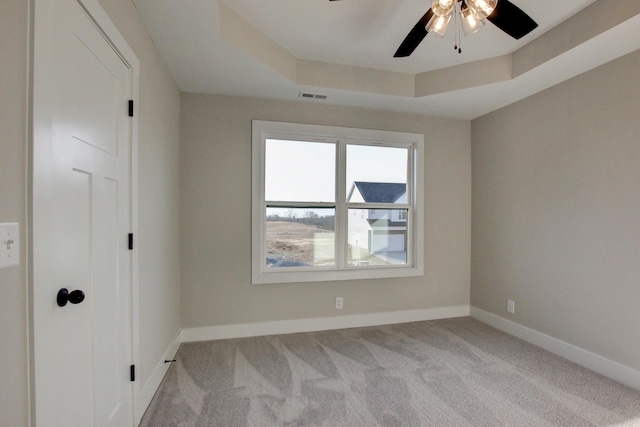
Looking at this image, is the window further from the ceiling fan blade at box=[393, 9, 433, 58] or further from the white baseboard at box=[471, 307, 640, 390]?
the ceiling fan blade at box=[393, 9, 433, 58]

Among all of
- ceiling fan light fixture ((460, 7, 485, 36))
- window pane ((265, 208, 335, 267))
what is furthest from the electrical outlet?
ceiling fan light fixture ((460, 7, 485, 36))

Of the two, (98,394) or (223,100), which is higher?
(223,100)

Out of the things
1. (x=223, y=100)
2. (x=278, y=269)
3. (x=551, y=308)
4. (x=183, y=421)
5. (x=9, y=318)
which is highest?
(x=223, y=100)

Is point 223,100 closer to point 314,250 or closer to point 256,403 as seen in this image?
point 314,250

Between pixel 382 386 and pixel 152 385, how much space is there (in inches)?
65.9

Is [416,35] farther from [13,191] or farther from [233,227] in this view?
[233,227]

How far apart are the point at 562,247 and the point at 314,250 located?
243 centimetres

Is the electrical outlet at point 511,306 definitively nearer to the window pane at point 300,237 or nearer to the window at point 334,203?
the window at point 334,203

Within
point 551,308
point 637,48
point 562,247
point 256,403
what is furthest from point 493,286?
point 256,403

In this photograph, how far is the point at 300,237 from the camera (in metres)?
3.32

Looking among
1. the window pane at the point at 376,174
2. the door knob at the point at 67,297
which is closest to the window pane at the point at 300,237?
the window pane at the point at 376,174

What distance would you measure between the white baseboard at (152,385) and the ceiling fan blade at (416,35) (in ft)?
9.43

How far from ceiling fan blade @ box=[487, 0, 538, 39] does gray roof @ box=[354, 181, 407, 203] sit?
2002 mm

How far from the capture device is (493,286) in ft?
11.4
